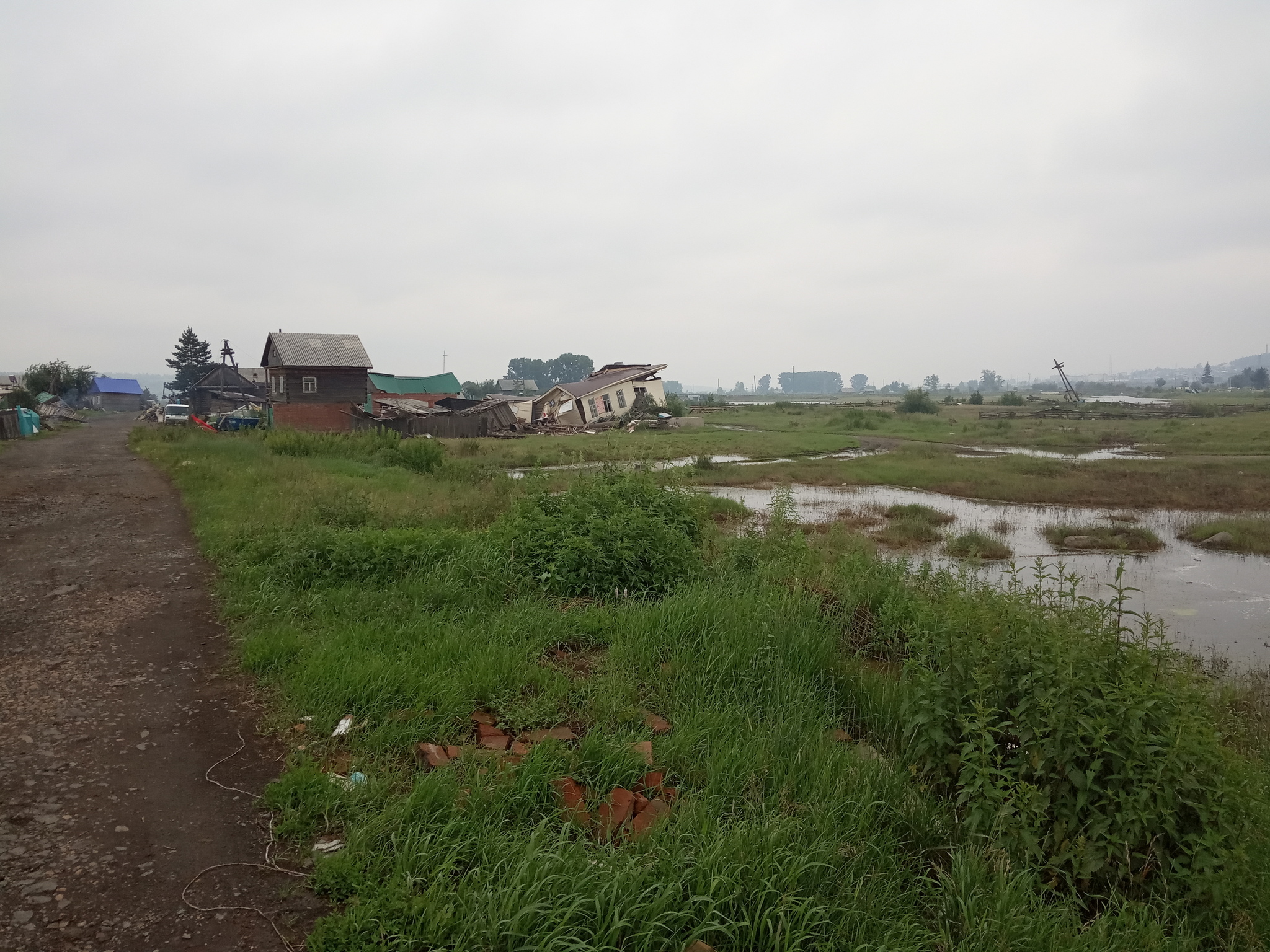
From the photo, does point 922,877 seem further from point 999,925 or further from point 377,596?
point 377,596

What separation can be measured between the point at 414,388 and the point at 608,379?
1641 centimetres

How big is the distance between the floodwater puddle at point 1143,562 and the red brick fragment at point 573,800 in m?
6.19

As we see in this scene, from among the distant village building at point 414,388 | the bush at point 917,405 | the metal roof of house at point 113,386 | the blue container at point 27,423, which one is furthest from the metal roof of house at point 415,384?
the metal roof of house at point 113,386

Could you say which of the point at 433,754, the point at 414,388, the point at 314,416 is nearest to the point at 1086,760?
the point at 433,754

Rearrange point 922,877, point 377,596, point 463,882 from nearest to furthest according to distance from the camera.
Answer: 1. point 463,882
2. point 922,877
3. point 377,596

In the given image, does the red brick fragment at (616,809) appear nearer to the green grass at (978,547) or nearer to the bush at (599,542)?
the bush at (599,542)

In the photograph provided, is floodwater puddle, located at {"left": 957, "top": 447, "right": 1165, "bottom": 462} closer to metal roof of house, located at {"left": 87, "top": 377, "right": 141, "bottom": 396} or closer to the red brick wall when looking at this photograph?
the red brick wall

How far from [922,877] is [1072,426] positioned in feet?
164

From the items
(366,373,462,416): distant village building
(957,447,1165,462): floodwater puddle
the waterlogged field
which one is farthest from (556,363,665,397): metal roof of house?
the waterlogged field

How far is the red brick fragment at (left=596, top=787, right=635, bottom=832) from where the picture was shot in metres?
3.69

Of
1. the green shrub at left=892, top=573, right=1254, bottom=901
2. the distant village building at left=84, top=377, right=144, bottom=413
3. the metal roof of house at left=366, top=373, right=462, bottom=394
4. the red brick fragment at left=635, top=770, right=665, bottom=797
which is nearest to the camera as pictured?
the green shrub at left=892, top=573, right=1254, bottom=901

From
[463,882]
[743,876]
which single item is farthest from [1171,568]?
[463,882]

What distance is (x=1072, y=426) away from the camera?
4641cm

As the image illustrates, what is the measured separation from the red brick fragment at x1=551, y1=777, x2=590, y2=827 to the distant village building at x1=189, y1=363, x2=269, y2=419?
5957 centimetres
